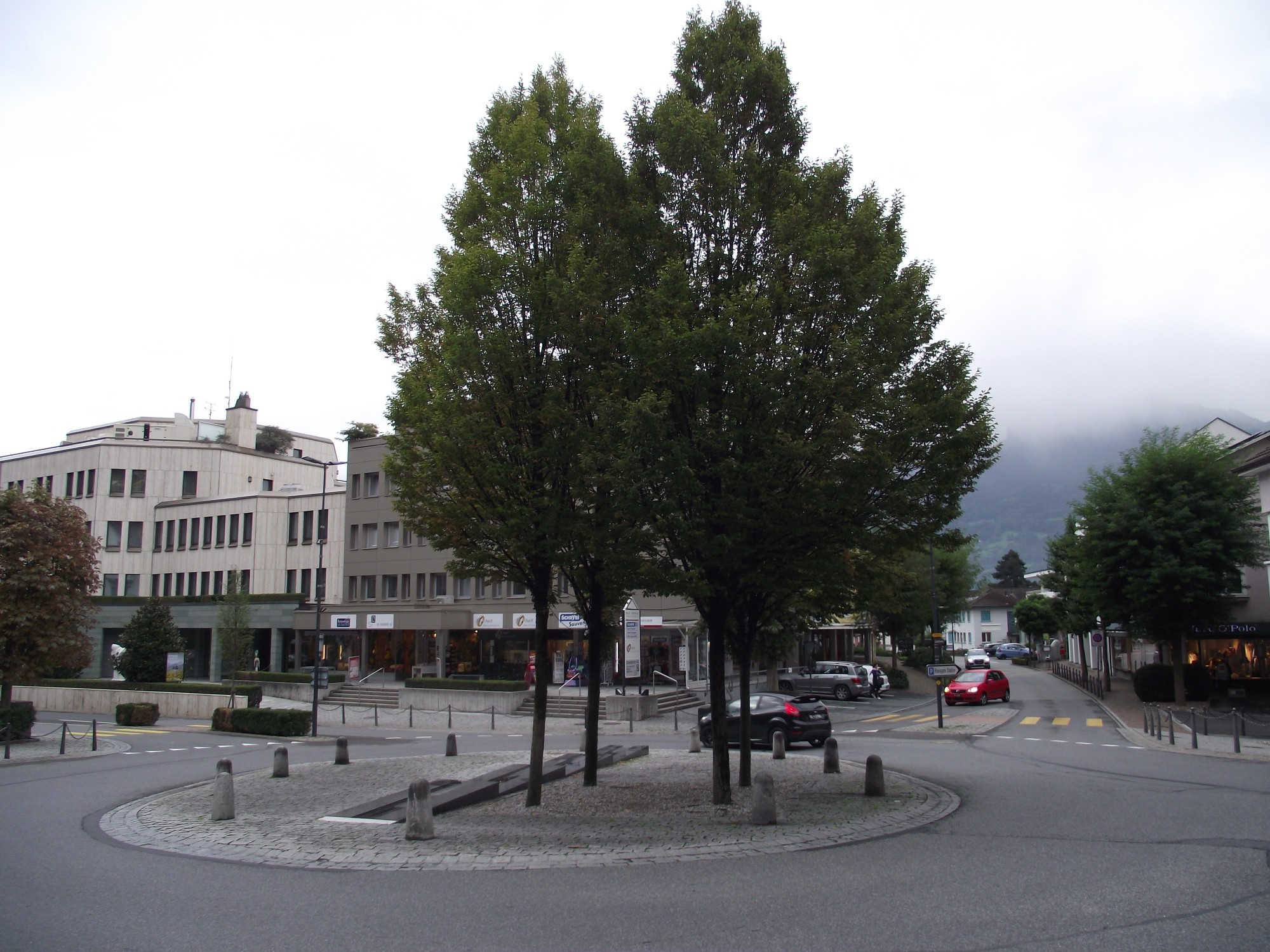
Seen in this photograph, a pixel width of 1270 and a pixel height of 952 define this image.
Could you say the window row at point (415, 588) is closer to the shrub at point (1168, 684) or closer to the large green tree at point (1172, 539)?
the large green tree at point (1172, 539)

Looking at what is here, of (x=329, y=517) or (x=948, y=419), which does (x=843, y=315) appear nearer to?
(x=948, y=419)

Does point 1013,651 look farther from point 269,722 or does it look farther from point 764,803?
point 764,803

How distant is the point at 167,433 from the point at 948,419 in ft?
231

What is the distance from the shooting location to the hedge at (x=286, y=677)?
Answer: 4372 centimetres

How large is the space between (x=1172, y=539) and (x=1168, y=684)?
8333 millimetres

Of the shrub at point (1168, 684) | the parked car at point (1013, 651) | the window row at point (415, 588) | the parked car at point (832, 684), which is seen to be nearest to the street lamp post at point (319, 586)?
the window row at point (415, 588)

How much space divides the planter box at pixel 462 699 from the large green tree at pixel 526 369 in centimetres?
2270

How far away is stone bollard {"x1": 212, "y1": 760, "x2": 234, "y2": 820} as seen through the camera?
1330 cm

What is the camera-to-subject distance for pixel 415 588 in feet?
159

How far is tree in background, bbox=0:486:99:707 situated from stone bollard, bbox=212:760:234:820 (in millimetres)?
16602

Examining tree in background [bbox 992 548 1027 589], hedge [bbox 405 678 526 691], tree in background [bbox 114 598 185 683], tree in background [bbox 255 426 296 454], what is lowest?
hedge [bbox 405 678 526 691]

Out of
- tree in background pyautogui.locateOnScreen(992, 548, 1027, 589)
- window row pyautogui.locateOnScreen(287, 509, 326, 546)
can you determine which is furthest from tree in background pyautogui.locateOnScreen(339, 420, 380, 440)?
tree in background pyautogui.locateOnScreen(992, 548, 1027, 589)

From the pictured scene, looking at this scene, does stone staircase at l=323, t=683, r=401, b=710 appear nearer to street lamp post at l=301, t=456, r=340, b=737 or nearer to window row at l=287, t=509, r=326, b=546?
street lamp post at l=301, t=456, r=340, b=737

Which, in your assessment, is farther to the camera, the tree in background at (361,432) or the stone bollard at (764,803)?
the tree in background at (361,432)
